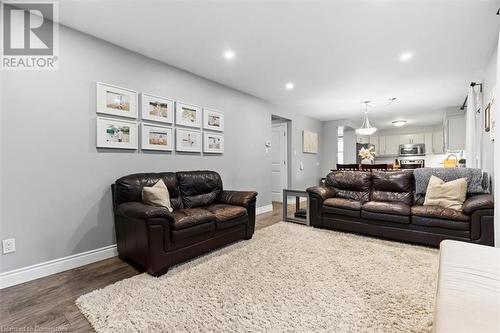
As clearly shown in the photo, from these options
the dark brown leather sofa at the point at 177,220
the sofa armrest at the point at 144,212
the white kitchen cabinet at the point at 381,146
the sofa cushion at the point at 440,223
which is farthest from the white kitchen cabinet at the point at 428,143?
the sofa armrest at the point at 144,212

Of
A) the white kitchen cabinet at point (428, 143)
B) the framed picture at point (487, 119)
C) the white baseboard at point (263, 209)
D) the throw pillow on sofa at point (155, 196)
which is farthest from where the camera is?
the white kitchen cabinet at point (428, 143)

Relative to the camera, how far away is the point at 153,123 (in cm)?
318

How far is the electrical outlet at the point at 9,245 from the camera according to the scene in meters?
2.07

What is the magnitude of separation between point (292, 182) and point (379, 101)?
2752mm

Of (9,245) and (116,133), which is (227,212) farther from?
(9,245)

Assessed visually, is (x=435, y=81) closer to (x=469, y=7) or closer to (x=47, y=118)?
(x=469, y=7)

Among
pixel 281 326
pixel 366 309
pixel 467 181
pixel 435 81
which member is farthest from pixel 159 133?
pixel 435 81

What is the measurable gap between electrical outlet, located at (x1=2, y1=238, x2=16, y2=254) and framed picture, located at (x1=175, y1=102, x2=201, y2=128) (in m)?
2.14

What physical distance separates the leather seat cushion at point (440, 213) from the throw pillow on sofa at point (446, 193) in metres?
0.13

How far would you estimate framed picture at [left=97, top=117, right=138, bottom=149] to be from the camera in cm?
267

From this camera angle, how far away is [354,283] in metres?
2.07

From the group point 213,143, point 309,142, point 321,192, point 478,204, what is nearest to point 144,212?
point 213,143

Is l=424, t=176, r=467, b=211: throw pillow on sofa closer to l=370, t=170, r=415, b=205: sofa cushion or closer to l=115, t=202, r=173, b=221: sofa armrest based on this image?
l=370, t=170, r=415, b=205: sofa cushion

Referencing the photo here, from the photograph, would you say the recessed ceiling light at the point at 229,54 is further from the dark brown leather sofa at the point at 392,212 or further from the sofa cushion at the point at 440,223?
the sofa cushion at the point at 440,223
